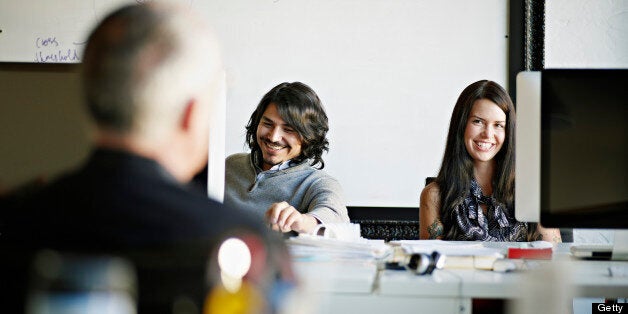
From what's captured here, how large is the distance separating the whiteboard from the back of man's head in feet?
7.65

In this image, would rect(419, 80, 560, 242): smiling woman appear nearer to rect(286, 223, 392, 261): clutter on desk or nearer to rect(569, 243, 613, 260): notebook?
rect(569, 243, 613, 260): notebook

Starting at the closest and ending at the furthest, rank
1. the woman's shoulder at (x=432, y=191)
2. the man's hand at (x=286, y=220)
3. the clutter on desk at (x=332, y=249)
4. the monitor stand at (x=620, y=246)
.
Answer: the clutter on desk at (x=332, y=249) < the monitor stand at (x=620, y=246) < the man's hand at (x=286, y=220) < the woman's shoulder at (x=432, y=191)

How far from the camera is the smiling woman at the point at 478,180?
223 cm

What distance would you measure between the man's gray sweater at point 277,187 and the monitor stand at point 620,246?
2.42 ft

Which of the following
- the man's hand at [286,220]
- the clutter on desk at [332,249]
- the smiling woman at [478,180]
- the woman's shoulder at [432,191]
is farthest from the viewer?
the woman's shoulder at [432,191]

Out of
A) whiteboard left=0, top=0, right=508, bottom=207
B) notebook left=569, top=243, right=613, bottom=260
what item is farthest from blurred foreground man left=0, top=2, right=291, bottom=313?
whiteboard left=0, top=0, right=508, bottom=207

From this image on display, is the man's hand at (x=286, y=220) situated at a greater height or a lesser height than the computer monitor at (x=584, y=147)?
lesser

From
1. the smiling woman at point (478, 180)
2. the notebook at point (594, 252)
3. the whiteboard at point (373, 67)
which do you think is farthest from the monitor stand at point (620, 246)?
the whiteboard at point (373, 67)

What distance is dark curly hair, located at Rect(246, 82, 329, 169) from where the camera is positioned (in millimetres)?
2320

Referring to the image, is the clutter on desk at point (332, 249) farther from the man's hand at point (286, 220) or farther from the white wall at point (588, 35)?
the white wall at point (588, 35)

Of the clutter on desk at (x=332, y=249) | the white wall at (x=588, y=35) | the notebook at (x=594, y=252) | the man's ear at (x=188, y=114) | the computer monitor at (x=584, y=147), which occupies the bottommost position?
the notebook at (x=594, y=252)

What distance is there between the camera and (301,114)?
7.65ft

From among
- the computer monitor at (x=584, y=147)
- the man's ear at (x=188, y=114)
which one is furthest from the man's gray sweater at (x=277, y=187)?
the man's ear at (x=188, y=114)

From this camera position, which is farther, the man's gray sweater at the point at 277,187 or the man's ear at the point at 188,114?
the man's gray sweater at the point at 277,187
